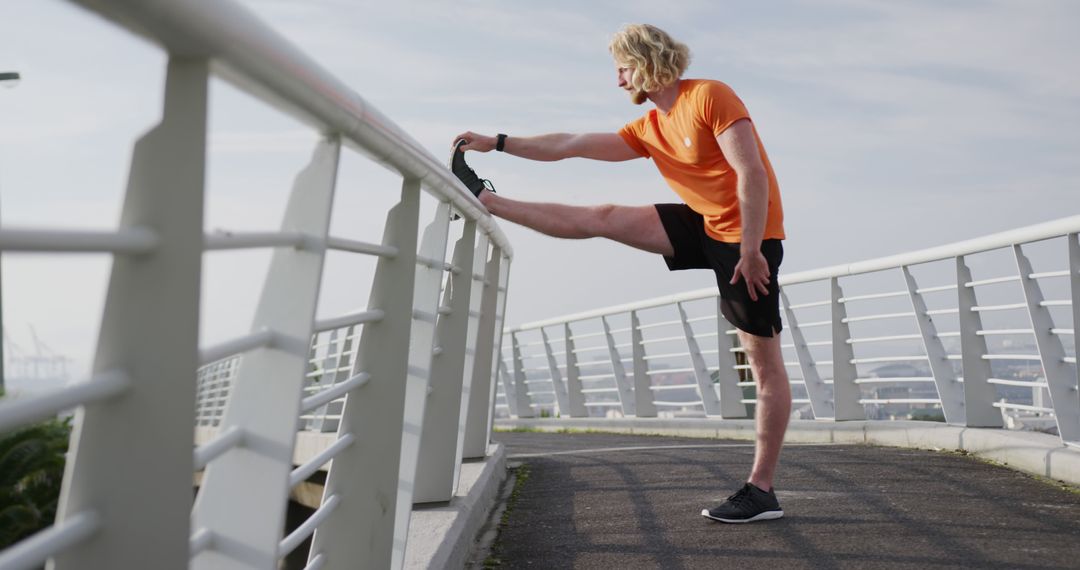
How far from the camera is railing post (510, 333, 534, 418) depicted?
701 inches

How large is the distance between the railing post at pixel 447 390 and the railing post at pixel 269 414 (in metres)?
2.47

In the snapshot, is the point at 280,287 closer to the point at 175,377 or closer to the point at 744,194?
the point at 175,377

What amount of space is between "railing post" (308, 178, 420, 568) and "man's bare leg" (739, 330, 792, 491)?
2.21m

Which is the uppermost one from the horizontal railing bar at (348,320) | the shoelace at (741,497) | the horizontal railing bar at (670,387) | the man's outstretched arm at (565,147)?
the man's outstretched arm at (565,147)

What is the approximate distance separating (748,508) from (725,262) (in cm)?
97

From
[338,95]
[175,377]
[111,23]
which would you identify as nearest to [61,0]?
[111,23]

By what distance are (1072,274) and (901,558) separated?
2245 mm

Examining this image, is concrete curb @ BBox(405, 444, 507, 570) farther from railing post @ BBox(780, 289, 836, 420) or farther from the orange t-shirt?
railing post @ BBox(780, 289, 836, 420)

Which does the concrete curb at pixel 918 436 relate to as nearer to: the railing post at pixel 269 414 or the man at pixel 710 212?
the man at pixel 710 212

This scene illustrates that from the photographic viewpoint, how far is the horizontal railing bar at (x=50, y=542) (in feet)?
3.74

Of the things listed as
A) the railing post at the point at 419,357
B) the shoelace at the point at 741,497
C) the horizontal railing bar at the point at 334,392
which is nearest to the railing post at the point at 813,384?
the shoelace at the point at 741,497

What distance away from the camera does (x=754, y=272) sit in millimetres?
4680

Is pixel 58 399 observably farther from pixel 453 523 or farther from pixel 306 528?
pixel 453 523

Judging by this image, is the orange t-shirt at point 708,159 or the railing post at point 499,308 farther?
the railing post at point 499,308
